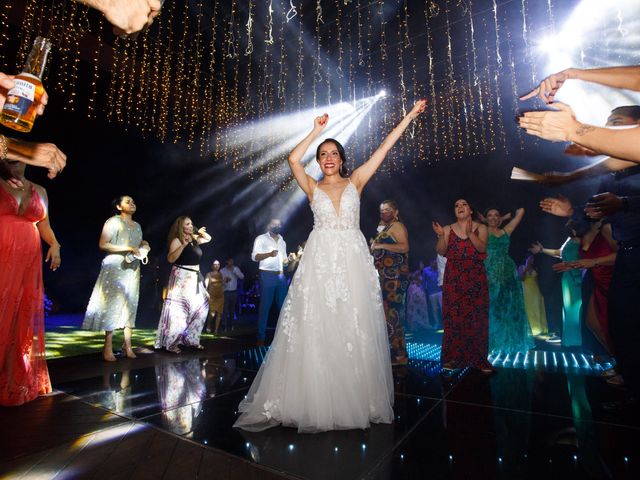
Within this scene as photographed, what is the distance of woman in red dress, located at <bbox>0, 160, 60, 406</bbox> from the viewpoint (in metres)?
2.47

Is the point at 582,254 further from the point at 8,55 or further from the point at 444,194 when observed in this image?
the point at 8,55

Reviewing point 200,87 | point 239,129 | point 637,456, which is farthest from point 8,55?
point 637,456

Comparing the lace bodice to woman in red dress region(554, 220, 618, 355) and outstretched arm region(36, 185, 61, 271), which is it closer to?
outstretched arm region(36, 185, 61, 271)

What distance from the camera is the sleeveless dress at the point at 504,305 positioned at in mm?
4688

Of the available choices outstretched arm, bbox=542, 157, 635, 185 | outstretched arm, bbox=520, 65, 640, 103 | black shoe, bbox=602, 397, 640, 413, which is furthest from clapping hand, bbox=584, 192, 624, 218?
black shoe, bbox=602, 397, 640, 413

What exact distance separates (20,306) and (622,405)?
4796mm

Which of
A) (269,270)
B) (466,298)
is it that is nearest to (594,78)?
(466,298)

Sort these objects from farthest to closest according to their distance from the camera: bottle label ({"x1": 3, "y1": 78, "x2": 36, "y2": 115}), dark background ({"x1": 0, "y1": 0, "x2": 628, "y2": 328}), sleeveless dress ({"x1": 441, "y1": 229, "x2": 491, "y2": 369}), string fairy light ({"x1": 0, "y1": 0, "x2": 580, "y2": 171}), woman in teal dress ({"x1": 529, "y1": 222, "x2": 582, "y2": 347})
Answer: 1. dark background ({"x1": 0, "y1": 0, "x2": 628, "y2": 328})
2. string fairy light ({"x1": 0, "y1": 0, "x2": 580, "y2": 171})
3. woman in teal dress ({"x1": 529, "y1": 222, "x2": 582, "y2": 347})
4. sleeveless dress ({"x1": 441, "y1": 229, "x2": 491, "y2": 369})
5. bottle label ({"x1": 3, "y1": 78, "x2": 36, "y2": 115})

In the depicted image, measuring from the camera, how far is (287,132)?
12680 millimetres

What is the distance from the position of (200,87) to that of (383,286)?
26.5 ft

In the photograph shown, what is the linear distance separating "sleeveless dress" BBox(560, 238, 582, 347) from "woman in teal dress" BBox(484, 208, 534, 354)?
58cm

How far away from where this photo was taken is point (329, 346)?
2.10 meters

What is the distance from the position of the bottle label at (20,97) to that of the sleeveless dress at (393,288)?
3519 millimetres

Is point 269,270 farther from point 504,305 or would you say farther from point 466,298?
point 504,305
